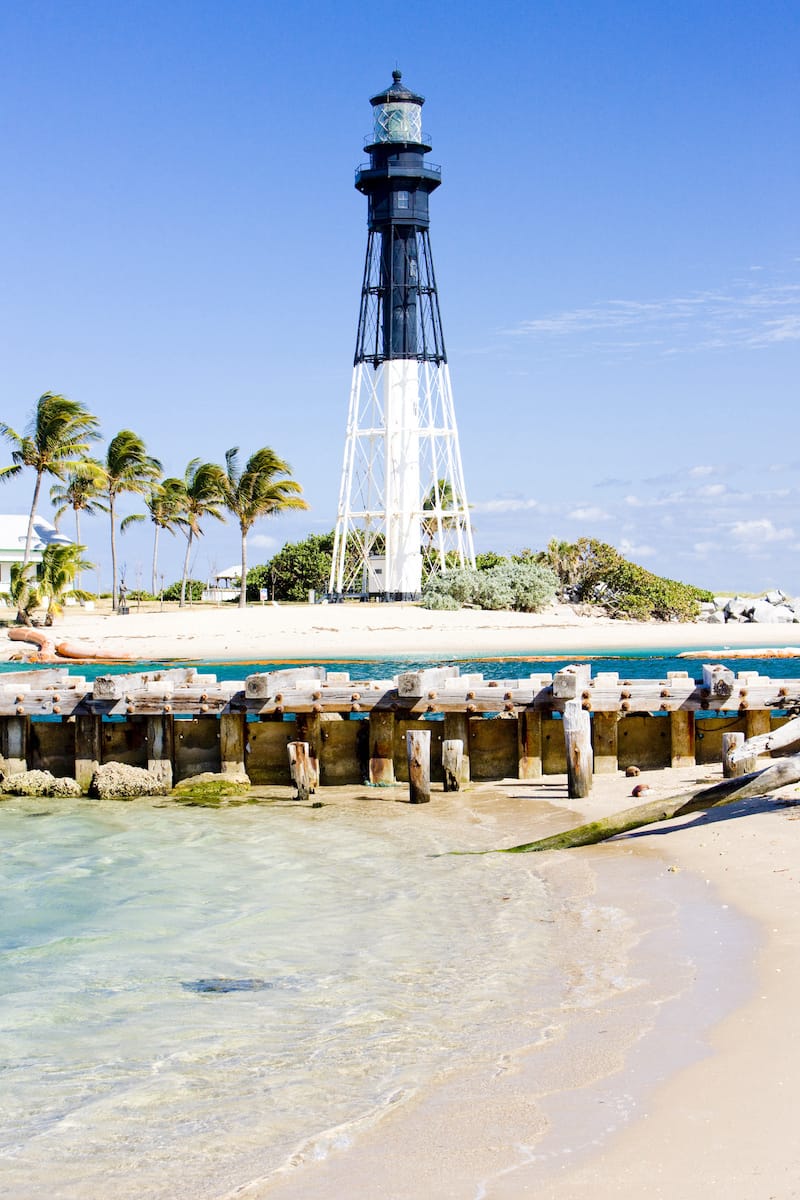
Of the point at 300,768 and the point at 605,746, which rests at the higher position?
the point at 605,746

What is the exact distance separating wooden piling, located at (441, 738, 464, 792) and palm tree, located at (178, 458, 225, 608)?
53.4 m

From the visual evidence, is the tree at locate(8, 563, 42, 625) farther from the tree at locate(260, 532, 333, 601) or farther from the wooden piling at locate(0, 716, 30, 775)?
the wooden piling at locate(0, 716, 30, 775)

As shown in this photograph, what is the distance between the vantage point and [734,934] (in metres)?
8.98

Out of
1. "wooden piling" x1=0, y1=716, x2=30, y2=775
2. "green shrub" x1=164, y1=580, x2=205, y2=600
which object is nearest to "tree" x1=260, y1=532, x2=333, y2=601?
"green shrub" x1=164, y1=580, x2=205, y2=600

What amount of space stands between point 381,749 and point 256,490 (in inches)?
2101

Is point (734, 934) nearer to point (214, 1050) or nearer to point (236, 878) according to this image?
point (214, 1050)

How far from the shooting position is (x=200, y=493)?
70562mm

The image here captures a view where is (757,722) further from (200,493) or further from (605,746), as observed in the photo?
(200,493)

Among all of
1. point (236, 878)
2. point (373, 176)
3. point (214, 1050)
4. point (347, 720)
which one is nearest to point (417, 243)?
point (373, 176)

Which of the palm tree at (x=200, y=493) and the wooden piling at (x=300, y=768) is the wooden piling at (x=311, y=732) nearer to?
the wooden piling at (x=300, y=768)

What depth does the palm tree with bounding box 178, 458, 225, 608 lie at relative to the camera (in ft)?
231

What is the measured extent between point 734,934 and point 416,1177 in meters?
4.14

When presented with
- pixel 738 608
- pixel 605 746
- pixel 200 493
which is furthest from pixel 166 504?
pixel 605 746

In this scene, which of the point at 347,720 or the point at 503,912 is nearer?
the point at 503,912
